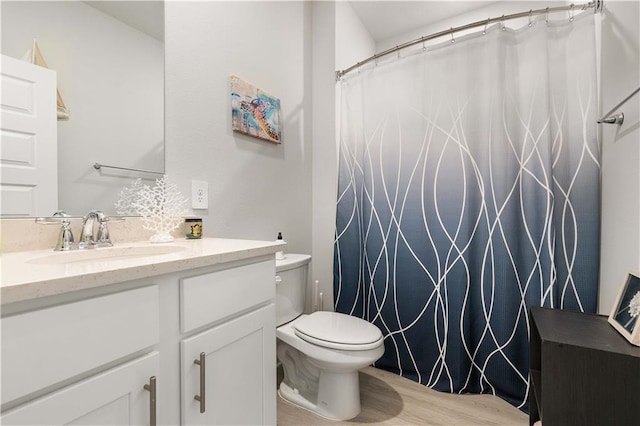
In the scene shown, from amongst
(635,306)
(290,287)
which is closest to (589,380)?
(635,306)

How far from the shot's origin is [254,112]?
1.70 meters

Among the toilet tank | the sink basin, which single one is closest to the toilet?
the toilet tank

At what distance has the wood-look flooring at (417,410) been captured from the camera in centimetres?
146

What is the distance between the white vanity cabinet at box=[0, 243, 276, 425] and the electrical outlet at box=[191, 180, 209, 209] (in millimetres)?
527

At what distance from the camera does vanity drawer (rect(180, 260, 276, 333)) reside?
2.65 feet

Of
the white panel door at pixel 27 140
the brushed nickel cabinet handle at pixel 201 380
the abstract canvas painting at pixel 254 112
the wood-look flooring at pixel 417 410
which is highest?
the abstract canvas painting at pixel 254 112

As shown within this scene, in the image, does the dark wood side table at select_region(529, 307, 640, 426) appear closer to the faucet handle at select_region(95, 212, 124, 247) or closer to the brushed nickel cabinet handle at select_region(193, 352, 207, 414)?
the brushed nickel cabinet handle at select_region(193, 352, 207, 414)

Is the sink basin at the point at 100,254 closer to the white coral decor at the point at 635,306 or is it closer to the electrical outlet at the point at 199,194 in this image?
the electrical outlet at the point at 199,194

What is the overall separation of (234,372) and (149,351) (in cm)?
31

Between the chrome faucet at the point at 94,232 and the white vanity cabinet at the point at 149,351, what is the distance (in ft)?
1.49

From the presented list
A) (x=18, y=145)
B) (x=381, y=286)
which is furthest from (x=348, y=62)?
(x=18, y=145)

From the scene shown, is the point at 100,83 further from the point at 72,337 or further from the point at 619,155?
the point at 619,155

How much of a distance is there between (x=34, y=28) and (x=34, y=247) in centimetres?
69

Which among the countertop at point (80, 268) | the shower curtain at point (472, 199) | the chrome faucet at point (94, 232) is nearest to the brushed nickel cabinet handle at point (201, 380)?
the countertop at point (80, 268)
